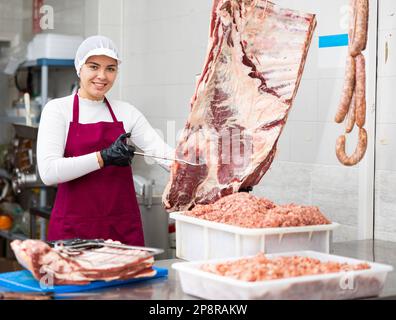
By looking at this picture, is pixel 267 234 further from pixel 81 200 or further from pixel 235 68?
pixel 81 200

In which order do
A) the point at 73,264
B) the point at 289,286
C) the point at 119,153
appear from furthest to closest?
the point at 119,153 → the point at 73,264 → the point at 289,286

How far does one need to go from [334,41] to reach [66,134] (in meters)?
1.11

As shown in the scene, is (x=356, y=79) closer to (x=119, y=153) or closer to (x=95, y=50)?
(x=119, y=153)

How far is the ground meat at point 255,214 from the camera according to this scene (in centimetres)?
201

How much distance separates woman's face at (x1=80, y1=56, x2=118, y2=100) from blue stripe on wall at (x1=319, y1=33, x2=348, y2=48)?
2.75 ft

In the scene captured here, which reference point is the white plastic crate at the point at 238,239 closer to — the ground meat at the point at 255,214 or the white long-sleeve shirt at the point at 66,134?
the ground meat at the point at 255,214

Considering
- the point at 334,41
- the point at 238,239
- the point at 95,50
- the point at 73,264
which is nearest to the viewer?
the point at 73,264

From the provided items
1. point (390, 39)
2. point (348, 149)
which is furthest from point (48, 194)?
point (390, 39)

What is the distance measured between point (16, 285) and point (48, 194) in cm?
209

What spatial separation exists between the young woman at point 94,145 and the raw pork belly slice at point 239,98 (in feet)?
1.11

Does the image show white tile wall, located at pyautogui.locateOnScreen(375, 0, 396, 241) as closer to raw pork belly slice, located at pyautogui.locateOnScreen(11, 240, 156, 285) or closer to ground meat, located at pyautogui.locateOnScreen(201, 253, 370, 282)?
ground meat, located at pyautogui.locateOnScreen(201, 253, 370, 282)

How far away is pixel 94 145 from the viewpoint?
288 cm

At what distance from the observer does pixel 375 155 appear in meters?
2.89

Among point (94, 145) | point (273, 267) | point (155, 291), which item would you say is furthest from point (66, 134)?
point (273, 267)
